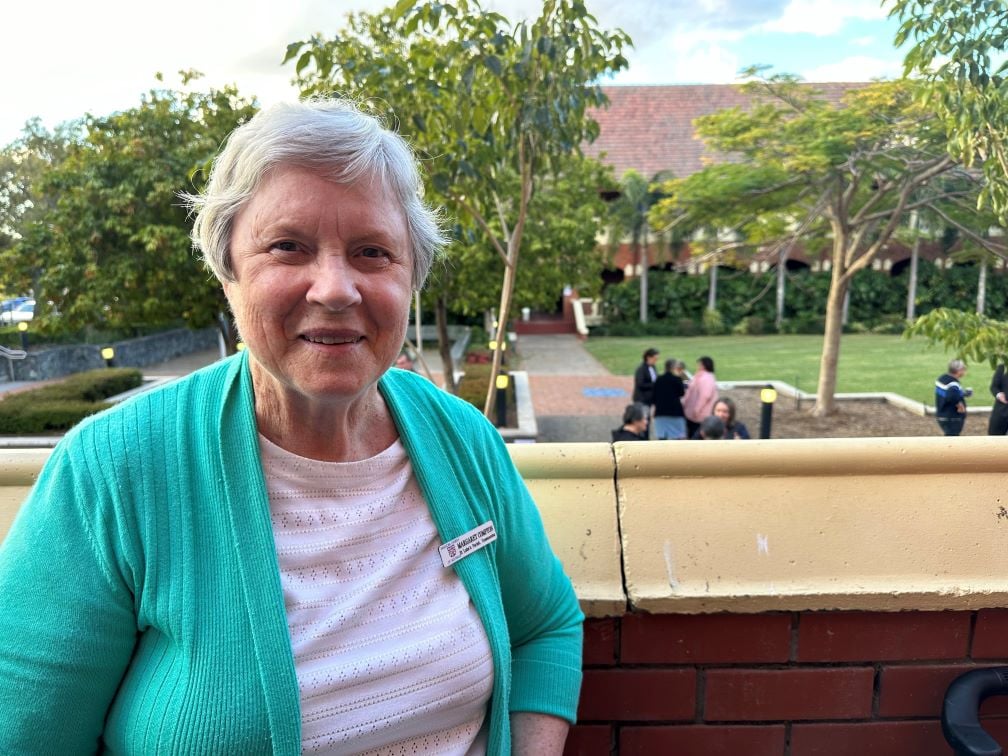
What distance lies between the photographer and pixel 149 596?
0.98 metres

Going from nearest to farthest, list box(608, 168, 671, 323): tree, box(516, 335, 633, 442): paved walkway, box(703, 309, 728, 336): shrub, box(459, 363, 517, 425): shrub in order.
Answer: box(459, 363, 517, 425): shrub
box(516, 335, 633, 442): paved walkway
box(608, 168, 671, 323): tree
box(703, 309, 728, 336): shrub

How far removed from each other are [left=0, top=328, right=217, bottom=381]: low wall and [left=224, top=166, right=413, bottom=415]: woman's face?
20863 mm

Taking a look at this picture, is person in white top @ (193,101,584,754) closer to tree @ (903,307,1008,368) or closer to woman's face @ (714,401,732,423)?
tree @ (903,307,1008,368)

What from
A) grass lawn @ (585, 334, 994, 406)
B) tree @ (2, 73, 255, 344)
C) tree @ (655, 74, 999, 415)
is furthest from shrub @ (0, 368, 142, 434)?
grass lawn @ (585, 334, 994, 406)

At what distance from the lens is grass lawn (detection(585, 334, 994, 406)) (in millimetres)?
16062

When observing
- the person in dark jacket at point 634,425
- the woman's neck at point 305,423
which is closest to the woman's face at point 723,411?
the person in dark jacket at point 634,425

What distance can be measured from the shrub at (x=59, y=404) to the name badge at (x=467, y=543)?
1012 cm

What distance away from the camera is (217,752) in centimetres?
96

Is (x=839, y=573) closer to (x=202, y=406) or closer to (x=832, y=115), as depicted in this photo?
(x=202, y=406)

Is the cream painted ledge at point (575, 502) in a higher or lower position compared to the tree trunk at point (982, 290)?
higher

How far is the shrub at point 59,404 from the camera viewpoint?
36.8 feet

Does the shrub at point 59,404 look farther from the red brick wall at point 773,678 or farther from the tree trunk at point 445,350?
the red brick wall at point 773,678

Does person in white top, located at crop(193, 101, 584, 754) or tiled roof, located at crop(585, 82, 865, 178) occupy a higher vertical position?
tiled roof, located at crop(585, 82, 865, 178)

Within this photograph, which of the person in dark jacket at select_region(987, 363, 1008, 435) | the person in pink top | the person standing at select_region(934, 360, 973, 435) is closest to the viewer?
the person in dark jacket at select_region(987, 363, 1008, 435)
